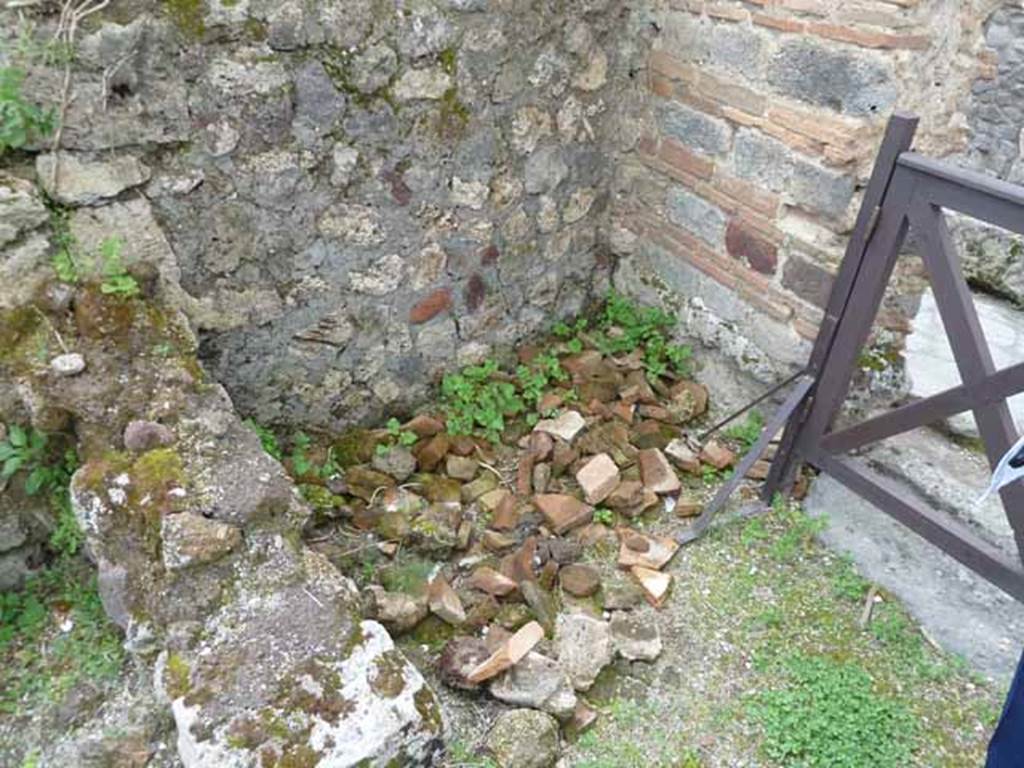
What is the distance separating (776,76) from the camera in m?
2.76

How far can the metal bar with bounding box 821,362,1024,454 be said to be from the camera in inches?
85.7

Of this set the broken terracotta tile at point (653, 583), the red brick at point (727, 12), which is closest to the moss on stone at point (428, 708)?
the broken terracotta tile at point (653, 583)

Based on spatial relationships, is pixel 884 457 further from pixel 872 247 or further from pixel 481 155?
pixel 481 155

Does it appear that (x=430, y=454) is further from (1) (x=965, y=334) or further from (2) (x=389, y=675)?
(1) (x=965, y=334)

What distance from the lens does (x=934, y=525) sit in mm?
2428

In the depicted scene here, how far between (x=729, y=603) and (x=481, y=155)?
175cm

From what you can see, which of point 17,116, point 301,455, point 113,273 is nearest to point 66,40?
point 17,116

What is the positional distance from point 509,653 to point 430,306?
1.35 m

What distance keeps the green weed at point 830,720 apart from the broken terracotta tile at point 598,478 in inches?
32.6

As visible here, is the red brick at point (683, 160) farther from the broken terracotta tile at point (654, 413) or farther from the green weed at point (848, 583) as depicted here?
the green weed at point (848, 583)

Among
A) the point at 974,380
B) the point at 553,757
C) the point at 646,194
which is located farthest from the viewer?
the point at 646,194

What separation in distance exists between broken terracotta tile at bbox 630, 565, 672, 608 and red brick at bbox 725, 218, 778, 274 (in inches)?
46.8

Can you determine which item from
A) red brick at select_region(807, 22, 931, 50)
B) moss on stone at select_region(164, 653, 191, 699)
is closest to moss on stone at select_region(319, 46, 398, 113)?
red brick at select_region(807, 22, 931, 50)

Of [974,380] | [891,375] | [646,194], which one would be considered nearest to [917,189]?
[974,380]
